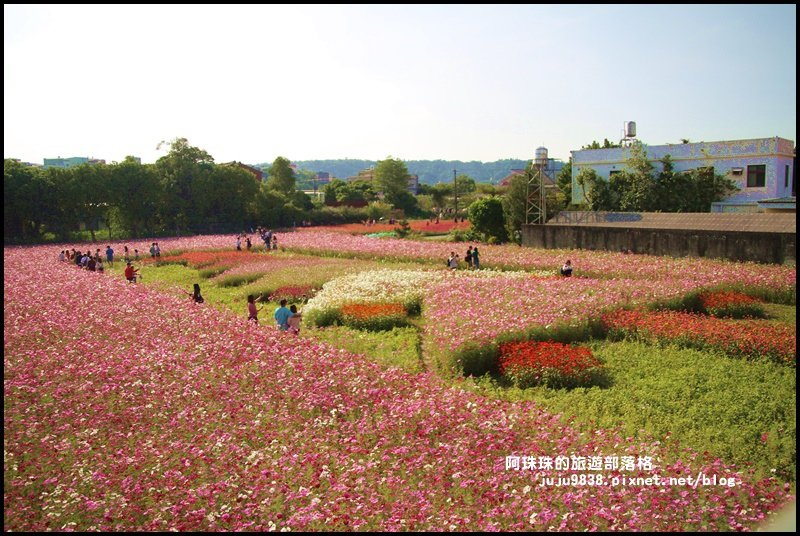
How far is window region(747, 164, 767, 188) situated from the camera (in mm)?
35812

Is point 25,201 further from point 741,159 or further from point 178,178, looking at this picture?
point 741,159

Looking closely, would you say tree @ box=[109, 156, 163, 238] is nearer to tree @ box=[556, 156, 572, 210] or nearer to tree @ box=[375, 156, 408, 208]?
tree @ box=[556, 156, 572, 210]

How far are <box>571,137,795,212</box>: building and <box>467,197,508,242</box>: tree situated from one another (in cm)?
1094

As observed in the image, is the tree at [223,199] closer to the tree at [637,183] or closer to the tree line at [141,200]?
the tree line at [141,200]

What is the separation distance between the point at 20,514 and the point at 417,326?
1130 centimetres

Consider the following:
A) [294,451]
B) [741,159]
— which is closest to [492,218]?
[741,159]

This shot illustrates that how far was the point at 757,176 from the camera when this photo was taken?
3622 centimetres

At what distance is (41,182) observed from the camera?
43844 millimetres

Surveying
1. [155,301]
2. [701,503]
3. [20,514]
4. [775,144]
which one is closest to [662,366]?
[701,503]

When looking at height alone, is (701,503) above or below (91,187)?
below

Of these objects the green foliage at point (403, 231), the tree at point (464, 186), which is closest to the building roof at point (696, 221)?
the green foliage at point (403, 231)

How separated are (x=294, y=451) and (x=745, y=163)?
37.5 m

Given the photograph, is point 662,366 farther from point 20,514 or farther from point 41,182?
point 41,182

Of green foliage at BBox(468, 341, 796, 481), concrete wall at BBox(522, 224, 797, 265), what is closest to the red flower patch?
green foliage at BBox(468, 341, 796, 481)
